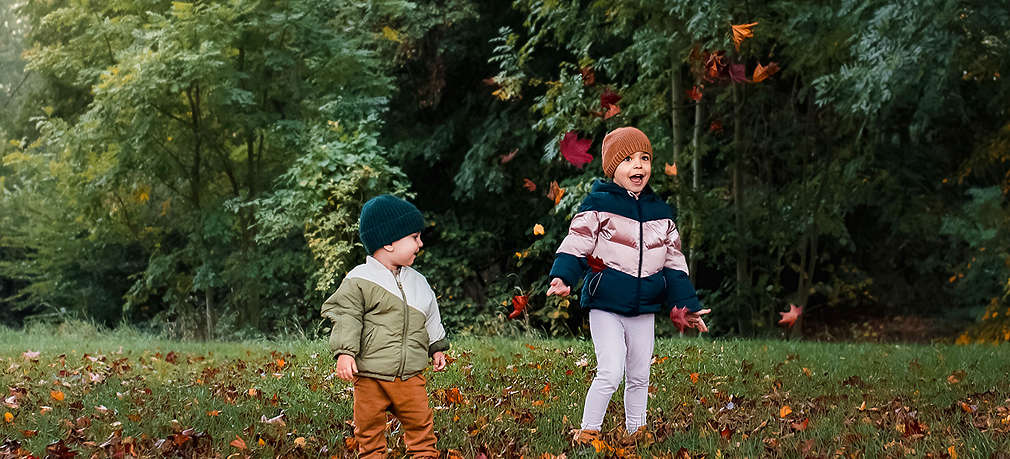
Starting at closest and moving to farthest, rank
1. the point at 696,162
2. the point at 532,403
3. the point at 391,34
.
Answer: the point at 532,403
the point at 696,162
the point at 391,34

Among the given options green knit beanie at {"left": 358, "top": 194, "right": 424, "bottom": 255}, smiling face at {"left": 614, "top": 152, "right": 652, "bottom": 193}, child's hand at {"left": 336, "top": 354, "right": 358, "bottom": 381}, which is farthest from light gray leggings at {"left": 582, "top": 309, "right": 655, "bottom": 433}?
child's hand at {"left": 336, "top": 354, "right": 358, "bottom": 381}

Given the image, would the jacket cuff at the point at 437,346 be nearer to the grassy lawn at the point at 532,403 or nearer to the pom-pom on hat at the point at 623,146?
the grassy lawn at the point at 532,403

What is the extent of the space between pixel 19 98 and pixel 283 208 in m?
11.1

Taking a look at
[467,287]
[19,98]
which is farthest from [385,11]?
[19,98]

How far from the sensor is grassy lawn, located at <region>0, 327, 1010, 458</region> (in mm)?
4652

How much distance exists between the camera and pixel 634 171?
4605 millimetres

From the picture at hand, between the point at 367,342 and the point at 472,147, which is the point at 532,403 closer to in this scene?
the point at 367,342

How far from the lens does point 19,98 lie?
20.5 metres

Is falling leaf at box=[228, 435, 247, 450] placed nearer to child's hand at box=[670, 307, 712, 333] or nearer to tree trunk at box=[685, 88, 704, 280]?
child's hand at box=[670, 307, 712, 333]

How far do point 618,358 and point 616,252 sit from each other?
1.71 ft

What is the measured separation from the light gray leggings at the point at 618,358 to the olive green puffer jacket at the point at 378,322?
3.01 feet

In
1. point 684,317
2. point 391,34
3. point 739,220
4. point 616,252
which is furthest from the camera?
point 391,34

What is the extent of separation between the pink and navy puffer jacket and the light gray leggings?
95 millimetres

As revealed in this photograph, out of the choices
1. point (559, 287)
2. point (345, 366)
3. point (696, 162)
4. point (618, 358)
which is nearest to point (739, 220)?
point (696, 162)
